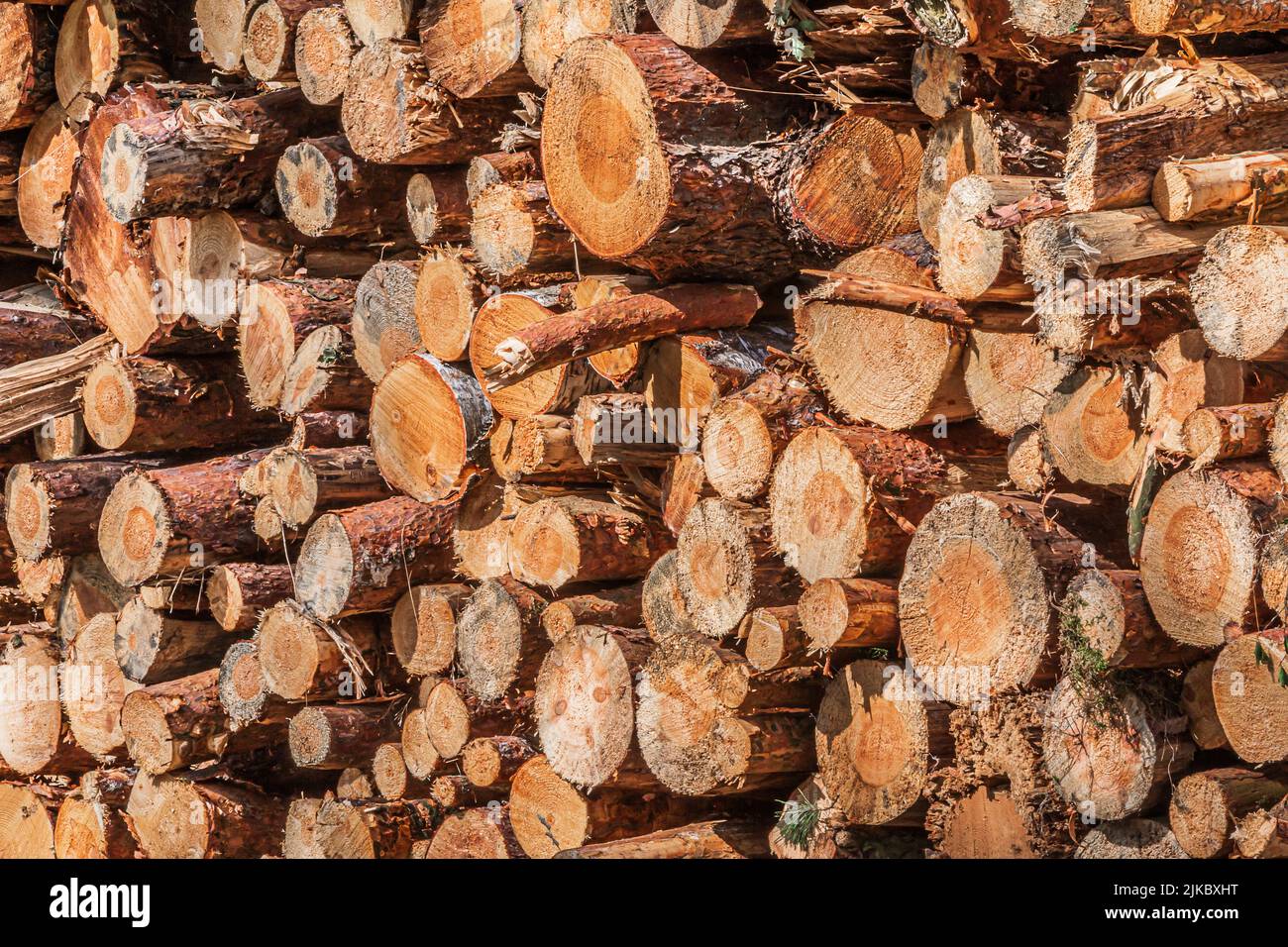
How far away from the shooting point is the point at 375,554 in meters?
5.00

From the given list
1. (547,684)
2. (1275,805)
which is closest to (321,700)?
(547,684)

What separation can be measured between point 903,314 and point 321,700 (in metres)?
2.85

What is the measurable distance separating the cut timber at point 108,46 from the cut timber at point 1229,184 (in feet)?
16.0

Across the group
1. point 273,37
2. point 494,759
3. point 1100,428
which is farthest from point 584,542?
point 273,37

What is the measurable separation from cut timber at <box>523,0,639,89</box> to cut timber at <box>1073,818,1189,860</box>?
8.31 ft

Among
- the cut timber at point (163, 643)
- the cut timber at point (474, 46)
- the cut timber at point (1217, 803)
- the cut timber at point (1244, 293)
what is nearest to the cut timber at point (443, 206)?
the cut timber at point (474, 46)

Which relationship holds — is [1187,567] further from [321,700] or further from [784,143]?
[321,700]

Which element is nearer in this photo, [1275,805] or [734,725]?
[1275,805]

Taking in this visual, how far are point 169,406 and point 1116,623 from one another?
438 cm

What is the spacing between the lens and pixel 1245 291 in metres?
2.83

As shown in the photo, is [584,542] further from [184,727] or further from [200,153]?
[200,153]

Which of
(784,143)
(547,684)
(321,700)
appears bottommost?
(321,700)

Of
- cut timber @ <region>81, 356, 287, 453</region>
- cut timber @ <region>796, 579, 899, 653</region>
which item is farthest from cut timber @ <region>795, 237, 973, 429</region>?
cut timber @ <region>81, 356, 287, 453</region>

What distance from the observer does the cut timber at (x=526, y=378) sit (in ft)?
14.8
